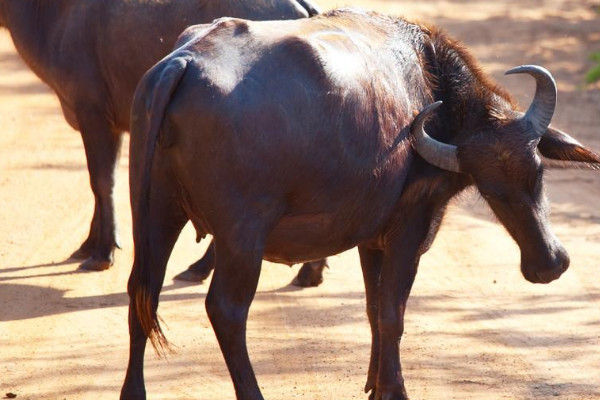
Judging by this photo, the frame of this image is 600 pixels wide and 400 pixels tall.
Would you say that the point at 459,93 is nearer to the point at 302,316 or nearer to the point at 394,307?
the point at 394,307

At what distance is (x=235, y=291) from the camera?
4.77 meters

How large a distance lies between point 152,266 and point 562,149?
2248 mm

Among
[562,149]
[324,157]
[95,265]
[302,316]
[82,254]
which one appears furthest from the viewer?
[82,254]

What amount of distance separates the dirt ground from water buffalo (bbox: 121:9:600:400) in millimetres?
701

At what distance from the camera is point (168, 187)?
4.95 meters

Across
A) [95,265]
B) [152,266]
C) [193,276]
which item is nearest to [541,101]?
[152,266]

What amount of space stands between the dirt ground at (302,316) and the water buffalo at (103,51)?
46 centimetres

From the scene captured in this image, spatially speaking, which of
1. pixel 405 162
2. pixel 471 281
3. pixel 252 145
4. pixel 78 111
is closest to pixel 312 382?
pixel 405 162

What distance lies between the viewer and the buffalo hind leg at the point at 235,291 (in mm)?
4730

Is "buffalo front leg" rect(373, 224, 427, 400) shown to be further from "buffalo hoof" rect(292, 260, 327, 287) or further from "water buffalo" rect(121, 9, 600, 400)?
"buffalo hoof" rect(292, 260, 327, 287)

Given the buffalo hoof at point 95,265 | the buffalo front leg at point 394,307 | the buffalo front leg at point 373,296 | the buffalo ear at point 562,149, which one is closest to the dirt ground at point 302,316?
the buffalo hoof at point 95,265

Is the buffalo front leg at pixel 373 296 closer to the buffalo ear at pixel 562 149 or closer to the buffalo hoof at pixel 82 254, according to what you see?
the buffalo ear at pixel 562 149

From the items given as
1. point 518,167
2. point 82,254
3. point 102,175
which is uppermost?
point 518,167

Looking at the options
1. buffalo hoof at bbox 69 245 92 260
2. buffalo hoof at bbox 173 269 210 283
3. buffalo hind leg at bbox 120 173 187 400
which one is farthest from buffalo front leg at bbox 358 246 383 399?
buffalo hoof at bbox 69 245 92 260
